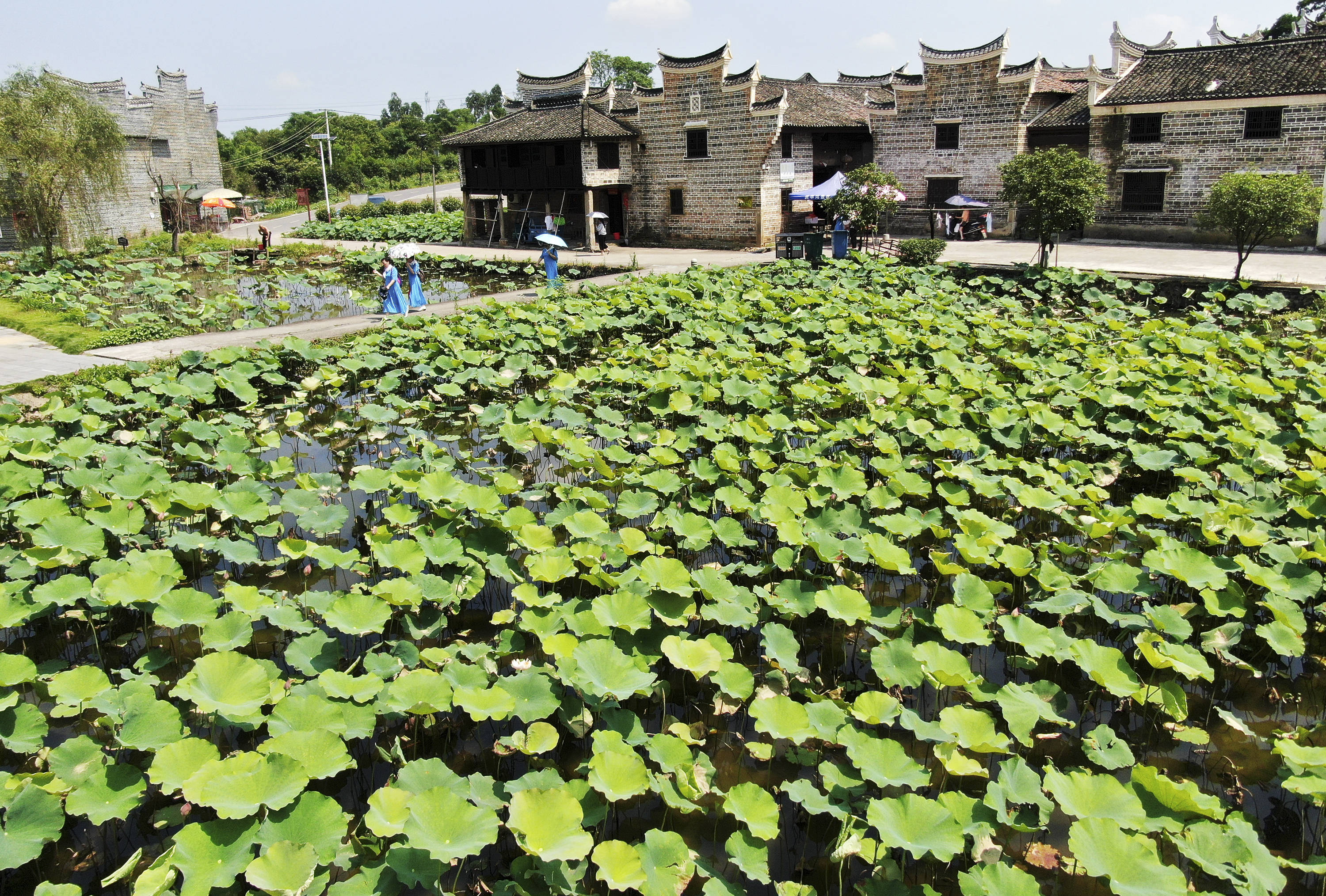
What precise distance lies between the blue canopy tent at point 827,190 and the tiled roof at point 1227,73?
703 cm

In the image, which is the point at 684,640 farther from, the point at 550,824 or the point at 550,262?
the point at 550,262

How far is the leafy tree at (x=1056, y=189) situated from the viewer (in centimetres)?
1447

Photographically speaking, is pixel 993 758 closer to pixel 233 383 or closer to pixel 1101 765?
pixel 1101 765

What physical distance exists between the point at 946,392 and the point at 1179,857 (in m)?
4.78

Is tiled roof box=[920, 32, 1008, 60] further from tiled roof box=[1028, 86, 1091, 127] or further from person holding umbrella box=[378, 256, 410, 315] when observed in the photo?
person holding umbrella box=[378, 256, 410, 315]

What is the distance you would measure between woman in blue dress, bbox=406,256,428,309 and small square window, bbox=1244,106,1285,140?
1845 cm

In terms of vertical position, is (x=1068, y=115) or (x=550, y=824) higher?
(x=1068, y=115)

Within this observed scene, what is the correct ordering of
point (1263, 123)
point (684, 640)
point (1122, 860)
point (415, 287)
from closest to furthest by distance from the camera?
point (1122, 860)
point (684, 640)
point (415, 287)
point (1263, 123)

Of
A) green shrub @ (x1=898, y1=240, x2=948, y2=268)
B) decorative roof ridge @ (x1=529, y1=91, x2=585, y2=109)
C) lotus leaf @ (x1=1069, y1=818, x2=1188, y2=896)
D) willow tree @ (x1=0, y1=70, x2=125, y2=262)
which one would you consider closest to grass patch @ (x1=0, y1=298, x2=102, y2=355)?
willow tree @ (x1=0, y1=70, x2=125, y2=262)

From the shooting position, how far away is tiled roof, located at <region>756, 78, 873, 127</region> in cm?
2453

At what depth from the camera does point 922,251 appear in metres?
16.7

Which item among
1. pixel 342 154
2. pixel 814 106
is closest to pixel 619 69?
pixel 342 154

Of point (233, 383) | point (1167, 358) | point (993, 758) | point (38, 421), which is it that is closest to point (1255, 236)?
point (1167, 358)

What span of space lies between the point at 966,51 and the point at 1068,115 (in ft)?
10.1
